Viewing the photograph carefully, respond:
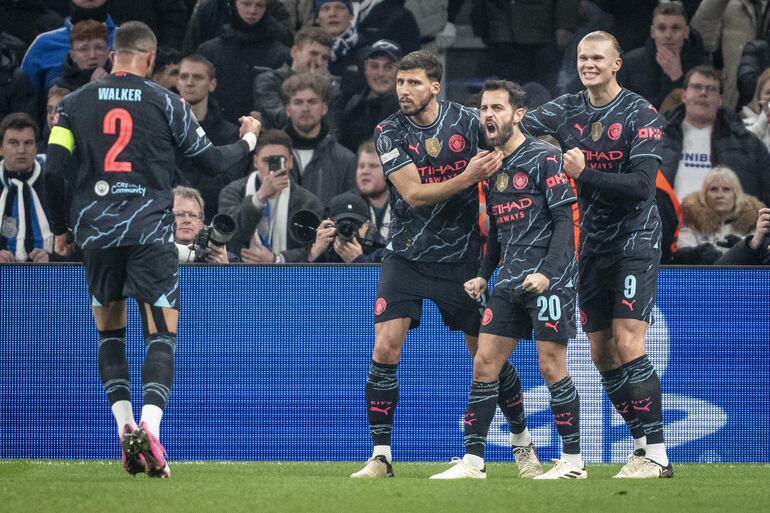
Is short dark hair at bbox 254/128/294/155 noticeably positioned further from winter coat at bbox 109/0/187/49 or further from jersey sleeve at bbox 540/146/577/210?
jersey sleeve at bbox 540/146/577/210

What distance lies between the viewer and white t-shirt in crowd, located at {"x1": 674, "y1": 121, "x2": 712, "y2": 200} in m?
12.1

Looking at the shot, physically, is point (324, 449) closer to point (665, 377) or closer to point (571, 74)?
point (665, 377)

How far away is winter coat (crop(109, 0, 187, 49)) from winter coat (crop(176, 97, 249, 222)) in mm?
1661

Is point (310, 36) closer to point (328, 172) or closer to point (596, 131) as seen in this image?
point (328, 172)

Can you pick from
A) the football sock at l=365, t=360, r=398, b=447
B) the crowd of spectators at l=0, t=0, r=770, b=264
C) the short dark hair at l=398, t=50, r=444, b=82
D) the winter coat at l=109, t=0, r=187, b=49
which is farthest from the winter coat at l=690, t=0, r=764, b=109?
the football sock at l=365, t=360, r=398, b=447

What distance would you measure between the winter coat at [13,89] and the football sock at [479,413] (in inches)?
260

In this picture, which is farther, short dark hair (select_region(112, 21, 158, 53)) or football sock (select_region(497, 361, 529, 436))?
football sock (select_region(497, 361, 529, 436))

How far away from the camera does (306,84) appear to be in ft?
39.7

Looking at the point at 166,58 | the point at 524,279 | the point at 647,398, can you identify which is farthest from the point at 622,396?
the point at 166,58

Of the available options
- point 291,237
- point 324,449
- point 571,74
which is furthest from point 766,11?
point 324,449

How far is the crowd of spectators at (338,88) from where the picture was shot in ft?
36.5

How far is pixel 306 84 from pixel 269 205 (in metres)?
1.43

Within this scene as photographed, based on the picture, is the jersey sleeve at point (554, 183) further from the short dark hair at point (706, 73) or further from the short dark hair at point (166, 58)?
the short dark hair at point (166, 58)

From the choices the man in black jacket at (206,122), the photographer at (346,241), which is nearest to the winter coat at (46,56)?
the man in black jacket at (206,122)
